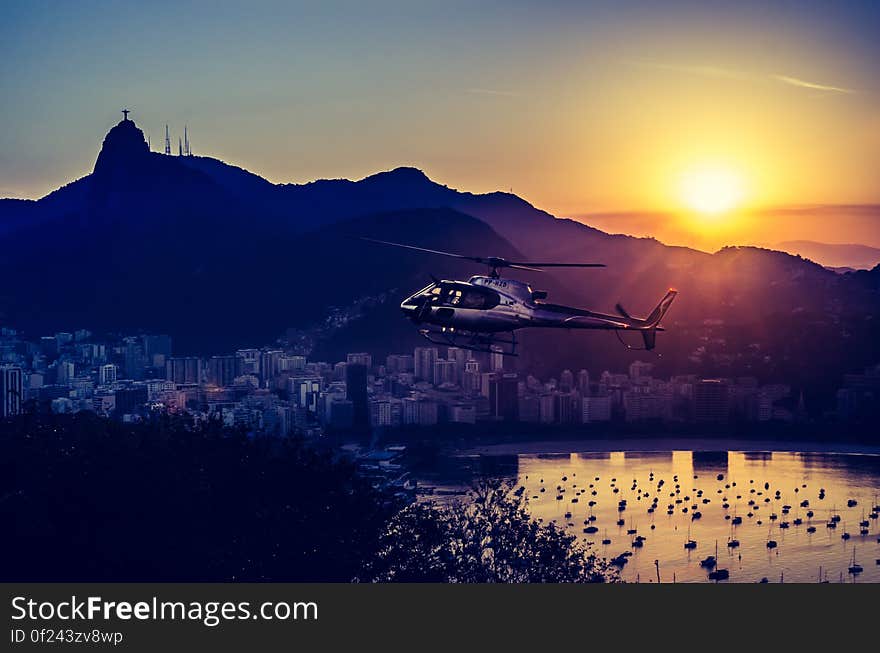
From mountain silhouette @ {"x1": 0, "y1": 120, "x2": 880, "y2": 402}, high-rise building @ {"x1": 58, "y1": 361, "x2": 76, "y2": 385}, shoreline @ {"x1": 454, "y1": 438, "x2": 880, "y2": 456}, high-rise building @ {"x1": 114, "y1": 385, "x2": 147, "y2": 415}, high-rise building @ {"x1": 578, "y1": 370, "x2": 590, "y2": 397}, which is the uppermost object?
mountain silhouette @ {"x1": 0, "y1": 120, "x2": 880, "y2": 402}

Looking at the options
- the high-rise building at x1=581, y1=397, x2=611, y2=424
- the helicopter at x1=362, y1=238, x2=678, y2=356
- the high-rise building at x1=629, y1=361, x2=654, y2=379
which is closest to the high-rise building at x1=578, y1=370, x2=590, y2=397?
the high-rise building at x1=581, y1=397, x2=611, y2=424

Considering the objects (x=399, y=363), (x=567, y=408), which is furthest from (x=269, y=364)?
(x=567, y=408)

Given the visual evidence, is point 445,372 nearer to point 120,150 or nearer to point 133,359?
point 133,359

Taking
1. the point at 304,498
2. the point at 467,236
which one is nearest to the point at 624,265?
the point at 467,236

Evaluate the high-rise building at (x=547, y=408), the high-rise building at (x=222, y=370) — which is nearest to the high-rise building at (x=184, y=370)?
the high-rise building at (x=222, y=370)

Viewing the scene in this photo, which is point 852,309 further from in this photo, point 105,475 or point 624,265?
point 105,475

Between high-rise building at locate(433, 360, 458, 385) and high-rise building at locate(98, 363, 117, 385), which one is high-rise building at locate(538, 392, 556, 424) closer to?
high-rise building at locate(433, 360, 458, 385)
